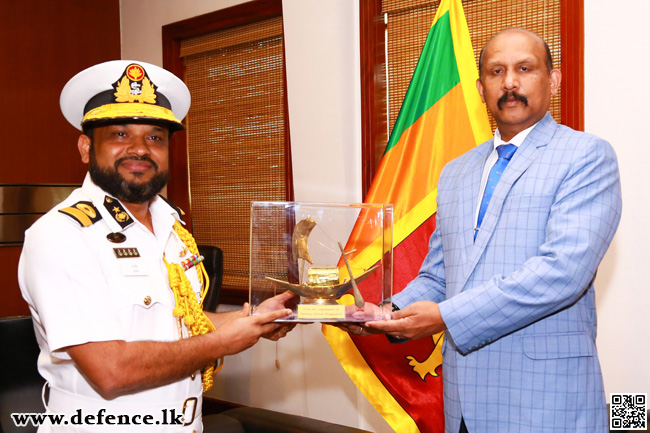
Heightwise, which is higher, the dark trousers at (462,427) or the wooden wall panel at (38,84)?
the wooden wall panel at (38,84)

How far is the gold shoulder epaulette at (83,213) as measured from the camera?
143 cm

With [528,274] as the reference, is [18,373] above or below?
below

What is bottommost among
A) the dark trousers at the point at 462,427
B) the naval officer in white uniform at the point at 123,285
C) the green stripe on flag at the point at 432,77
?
the dark trousers at the point at 462,427

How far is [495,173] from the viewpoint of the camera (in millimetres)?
1575

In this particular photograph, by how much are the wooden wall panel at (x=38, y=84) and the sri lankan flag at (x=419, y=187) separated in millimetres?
2575

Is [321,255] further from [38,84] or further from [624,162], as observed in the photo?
[38,84]

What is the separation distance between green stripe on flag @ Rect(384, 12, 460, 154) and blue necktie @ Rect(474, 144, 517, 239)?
86 cm

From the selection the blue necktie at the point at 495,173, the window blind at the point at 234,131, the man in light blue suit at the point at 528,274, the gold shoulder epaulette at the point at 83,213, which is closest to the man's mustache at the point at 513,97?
the man in light blue suit at the point at 528,274

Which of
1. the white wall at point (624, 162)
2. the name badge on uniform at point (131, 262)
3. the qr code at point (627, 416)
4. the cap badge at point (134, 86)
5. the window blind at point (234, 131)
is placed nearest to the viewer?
the name badge on uniform at point (131, 262)

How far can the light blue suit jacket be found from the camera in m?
1.37

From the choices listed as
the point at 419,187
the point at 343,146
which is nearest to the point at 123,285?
the point at 419,187

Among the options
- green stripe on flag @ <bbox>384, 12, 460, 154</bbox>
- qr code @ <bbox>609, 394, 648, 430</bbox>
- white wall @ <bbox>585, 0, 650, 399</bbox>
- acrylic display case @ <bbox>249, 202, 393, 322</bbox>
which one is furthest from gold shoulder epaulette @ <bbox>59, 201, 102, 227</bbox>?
white wall @ <bbox>585, 0, 650, 399</bbox>

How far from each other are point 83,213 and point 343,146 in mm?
1793

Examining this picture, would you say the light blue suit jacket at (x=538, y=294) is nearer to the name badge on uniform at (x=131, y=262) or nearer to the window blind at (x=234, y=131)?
the name badge on uniform at (x=131, y=262)
